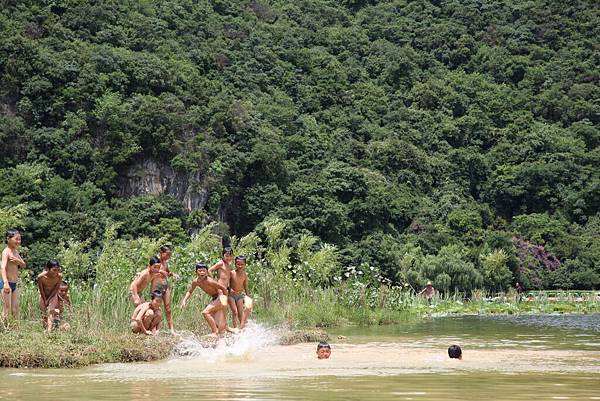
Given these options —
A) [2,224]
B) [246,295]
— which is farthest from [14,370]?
[2,224]

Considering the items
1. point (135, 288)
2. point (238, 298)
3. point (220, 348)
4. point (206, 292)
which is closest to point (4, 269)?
point (135, 288)

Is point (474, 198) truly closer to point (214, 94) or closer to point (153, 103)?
→ point (214, 94)

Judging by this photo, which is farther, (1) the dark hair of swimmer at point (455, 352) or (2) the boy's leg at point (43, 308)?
(2) the boy's leg at point (43, 308)

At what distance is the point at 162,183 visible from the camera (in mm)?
61219

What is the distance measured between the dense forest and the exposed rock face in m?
0.11

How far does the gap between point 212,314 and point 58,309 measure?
2390 millimetres

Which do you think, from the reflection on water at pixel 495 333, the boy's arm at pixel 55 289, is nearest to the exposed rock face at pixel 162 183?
the reflection on water at pixel 495 333

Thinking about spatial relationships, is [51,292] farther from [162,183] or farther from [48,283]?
[162,183]

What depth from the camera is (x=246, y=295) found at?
18.6 metres

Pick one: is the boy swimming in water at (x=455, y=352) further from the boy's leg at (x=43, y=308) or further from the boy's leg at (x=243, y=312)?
the boy's leg at (x=43, y=308)

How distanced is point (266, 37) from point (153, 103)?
Result: 2992 centimetres

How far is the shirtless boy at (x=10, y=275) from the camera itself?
53.9 feet

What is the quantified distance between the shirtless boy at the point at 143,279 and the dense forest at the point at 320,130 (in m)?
24.5

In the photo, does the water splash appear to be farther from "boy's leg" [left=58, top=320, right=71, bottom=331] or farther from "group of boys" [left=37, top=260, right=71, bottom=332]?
"group of boys" [left=37, top=260, right=71, bottom=332]
